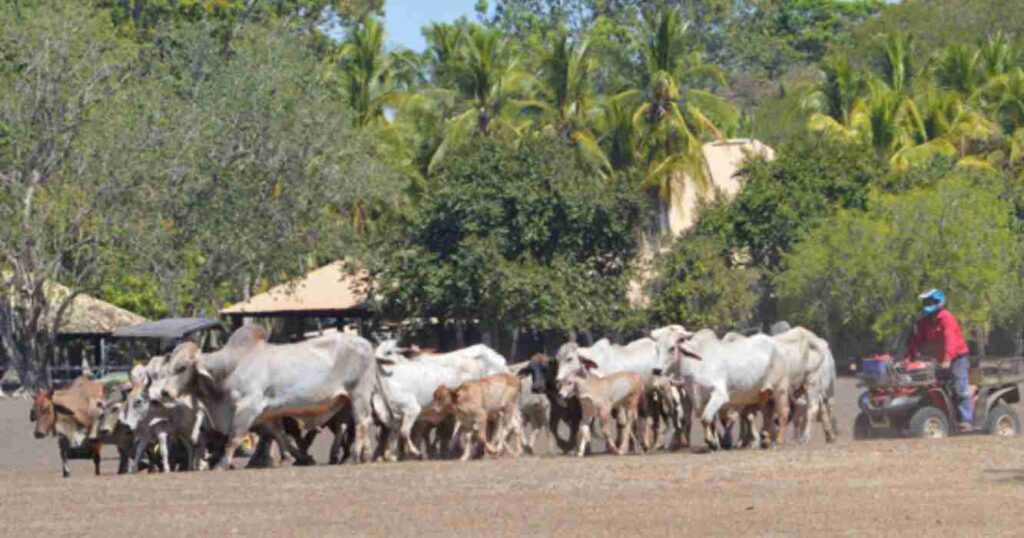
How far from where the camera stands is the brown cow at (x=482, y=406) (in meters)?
23.0

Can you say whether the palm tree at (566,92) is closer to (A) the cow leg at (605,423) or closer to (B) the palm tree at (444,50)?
(B) the palm tree at (444,50)

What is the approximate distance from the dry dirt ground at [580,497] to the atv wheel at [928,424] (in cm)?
146

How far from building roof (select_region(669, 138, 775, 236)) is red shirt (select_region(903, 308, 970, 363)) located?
28.5 m

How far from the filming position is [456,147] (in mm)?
55625

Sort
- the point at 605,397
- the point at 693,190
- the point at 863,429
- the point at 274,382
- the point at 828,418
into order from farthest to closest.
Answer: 1. the point at 693,190
2. the point at 828,418
3. the point at 863,429
4. the point at 605,397
5. the point at 274,382

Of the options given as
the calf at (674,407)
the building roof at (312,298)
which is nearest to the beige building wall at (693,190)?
the building roof at (312,298)

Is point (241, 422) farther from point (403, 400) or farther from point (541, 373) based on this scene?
point (541, 373)

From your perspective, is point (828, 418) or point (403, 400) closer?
point (403, 400)

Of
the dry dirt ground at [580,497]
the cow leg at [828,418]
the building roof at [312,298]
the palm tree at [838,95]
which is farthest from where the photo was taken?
the palm tree at [838,95]

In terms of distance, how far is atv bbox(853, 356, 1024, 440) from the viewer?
24.0 meters

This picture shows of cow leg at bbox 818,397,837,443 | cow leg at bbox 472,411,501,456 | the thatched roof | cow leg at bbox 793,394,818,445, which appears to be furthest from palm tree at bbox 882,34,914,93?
cow leg at bbox 472,411,501,456

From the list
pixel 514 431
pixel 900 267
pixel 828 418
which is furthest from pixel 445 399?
pixel 900 267

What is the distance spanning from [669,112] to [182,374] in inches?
1336

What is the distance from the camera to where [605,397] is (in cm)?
2323
